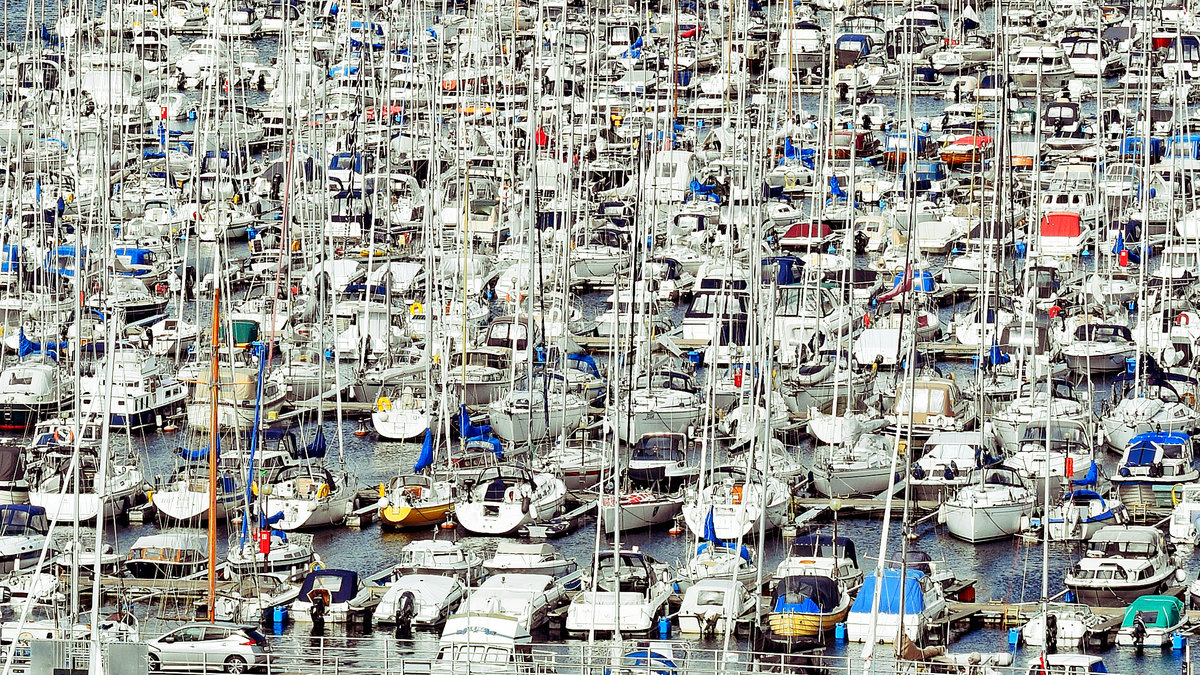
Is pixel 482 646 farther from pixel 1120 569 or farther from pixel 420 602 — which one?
pixel 1120 569

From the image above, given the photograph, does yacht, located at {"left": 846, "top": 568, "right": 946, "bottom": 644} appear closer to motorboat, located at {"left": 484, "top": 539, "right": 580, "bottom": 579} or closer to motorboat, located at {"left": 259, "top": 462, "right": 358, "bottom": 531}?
motorboat, located at {"left": 484, "top": 539, "right": 580, "bottom": 579}

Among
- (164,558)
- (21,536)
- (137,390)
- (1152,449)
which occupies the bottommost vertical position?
(164,558)

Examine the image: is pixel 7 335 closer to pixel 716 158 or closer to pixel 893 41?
pixel 716 158

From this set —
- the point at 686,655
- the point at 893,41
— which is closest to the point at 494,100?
the point at 893,41

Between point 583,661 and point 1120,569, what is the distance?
34.5 feet

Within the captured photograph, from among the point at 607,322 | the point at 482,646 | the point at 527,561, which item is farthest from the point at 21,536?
the point at 607,322

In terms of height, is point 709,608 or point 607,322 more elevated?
point 607,322

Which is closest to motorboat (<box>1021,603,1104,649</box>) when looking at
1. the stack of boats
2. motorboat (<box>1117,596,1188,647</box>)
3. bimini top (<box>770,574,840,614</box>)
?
the stack of boats

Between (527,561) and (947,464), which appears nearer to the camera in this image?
(527,561)

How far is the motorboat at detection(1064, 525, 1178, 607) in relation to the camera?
50562mm

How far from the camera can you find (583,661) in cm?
4438

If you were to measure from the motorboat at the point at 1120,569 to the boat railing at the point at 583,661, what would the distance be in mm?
3328

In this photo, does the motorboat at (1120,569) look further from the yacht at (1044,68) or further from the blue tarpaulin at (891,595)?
the yacht at (1044,68)

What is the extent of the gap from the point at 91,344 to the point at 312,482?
966cm
